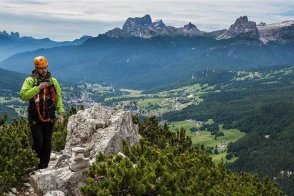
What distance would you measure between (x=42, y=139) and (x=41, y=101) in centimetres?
201

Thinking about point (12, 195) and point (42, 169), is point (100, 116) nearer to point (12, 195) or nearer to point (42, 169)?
point (42, 169)

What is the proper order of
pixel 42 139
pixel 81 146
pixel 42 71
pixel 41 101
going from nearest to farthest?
pixel 42 71 < pixel 41 101 < pixel 42 139 < pixel 81 146

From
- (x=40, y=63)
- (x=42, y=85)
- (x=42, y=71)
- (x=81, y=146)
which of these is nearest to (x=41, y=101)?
(x=42, y=85)

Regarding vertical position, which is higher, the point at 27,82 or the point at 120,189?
the point at 27,82

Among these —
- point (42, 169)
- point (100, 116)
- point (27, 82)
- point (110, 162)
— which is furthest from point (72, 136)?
point (110, 162)

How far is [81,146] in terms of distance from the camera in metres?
26.7

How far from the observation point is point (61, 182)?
1931 cm

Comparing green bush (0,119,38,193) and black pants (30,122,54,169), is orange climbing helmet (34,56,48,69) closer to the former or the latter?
black pants (30,122,54,169)

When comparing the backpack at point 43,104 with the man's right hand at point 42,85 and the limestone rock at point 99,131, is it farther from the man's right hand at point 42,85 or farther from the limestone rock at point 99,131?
the limestone rock at point 99,131

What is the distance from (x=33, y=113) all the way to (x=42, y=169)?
2.96 metres

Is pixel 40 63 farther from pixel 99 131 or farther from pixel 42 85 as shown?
pixel 99 131

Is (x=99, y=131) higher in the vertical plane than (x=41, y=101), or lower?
lower

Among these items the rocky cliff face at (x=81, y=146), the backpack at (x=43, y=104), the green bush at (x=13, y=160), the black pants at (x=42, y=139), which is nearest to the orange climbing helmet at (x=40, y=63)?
the backpack at (x=43, y=104)

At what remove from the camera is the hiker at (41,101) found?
1998 cm
